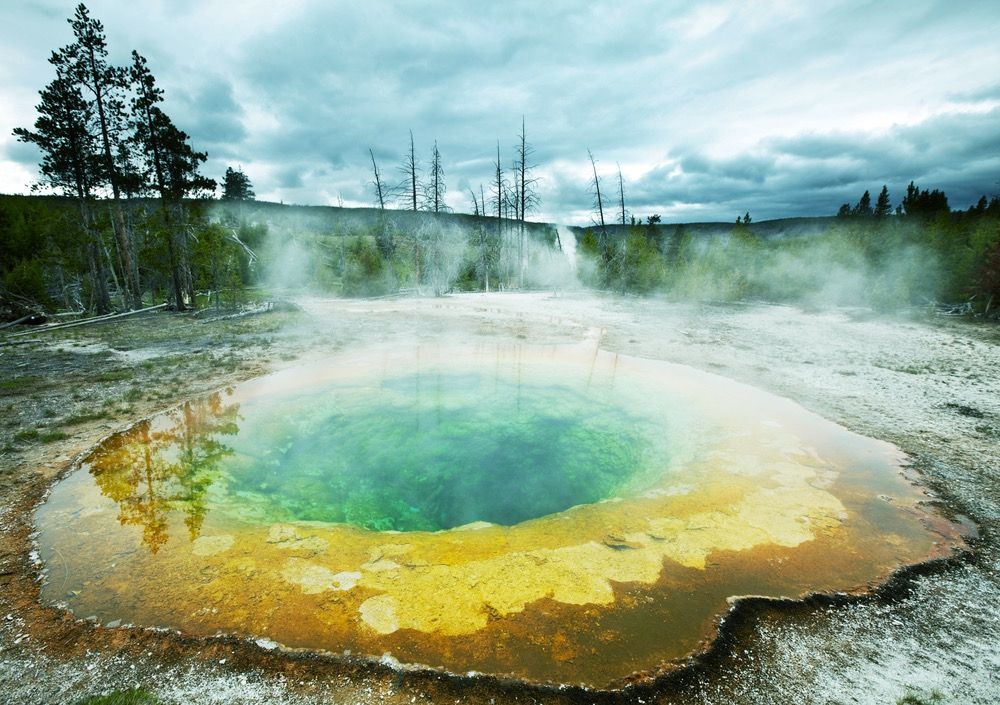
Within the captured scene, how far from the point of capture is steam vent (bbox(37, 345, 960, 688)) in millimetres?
3266

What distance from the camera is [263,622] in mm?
3219

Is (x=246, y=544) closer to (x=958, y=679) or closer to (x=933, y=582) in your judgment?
(x=958, y=679)

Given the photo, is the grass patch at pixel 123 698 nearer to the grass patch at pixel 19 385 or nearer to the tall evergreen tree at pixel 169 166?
the grass patch at pixel 19 385

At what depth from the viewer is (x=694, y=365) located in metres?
11.2

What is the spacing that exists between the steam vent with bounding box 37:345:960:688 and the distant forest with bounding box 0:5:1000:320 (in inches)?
595

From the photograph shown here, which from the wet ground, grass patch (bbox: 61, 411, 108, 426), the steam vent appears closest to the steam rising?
the wet ground

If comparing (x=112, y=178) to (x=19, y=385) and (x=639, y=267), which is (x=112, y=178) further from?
(x=639, y=267)

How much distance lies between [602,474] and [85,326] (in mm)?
17930

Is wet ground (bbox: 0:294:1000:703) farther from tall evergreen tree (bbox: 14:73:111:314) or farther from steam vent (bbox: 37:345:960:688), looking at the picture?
tall evergreen tree (bbox: 14:73:111:314)

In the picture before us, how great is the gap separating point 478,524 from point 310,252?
3676 cm

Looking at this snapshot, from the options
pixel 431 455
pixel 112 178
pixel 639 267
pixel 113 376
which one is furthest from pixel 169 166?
pixel 639 267

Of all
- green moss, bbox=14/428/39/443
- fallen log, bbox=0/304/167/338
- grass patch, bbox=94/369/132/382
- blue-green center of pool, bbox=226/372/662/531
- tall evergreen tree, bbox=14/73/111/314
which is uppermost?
tall evergreen tree, bbox=14/73/111/314

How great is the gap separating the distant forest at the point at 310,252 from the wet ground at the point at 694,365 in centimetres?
479

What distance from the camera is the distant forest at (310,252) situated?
54.0 ft
